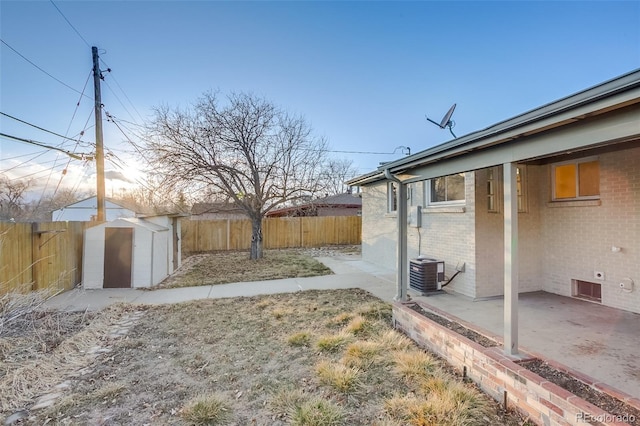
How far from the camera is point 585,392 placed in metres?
2.55

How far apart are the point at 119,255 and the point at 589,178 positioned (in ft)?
35.2

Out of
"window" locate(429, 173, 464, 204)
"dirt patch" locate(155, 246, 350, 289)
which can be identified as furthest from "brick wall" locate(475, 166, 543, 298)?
"dirt patch" locate(155, 246, 350, 289)

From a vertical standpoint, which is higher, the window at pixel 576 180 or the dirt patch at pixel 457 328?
the window at pixel 576 180

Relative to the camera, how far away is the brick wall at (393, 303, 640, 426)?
2.35 metres

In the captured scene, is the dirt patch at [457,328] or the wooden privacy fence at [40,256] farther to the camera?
the wooden privacy fence at [40,256]

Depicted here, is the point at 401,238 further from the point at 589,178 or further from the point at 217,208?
the point at 217,208

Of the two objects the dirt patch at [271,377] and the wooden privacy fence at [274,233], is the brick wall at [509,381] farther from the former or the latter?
the wooden privacy fence at [274,233]

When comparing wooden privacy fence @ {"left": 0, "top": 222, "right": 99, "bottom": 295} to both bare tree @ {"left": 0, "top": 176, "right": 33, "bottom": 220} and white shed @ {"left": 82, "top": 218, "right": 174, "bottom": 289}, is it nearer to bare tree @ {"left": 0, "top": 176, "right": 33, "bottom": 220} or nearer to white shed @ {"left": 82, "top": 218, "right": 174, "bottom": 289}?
white shed @ {"left": 82, "top": 218, "right": 174, "bottom": 289}

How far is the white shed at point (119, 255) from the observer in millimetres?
8148

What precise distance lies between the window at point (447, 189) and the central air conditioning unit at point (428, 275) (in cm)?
146

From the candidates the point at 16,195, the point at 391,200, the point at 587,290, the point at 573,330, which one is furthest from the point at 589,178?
the point at 16,195

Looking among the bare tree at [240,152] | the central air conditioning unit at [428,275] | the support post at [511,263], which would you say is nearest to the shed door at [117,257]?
the bare tree at [240,152]

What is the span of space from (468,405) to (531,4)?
31.6 feet

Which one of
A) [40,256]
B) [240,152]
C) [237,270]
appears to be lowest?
[237,270]
